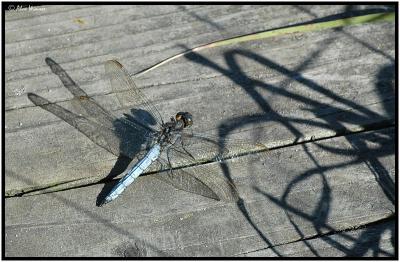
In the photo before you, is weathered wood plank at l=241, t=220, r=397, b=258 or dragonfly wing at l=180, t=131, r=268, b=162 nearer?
weathered wood plank at l=241, t=220, r=397, b=258

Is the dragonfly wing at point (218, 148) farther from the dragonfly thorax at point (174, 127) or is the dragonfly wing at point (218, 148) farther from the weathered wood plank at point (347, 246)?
the weathered wood plank at point (347, 246)

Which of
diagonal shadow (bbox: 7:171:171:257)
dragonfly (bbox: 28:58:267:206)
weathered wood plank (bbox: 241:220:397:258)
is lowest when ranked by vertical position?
diagonal shadow (bbox: 7:171:171:257)

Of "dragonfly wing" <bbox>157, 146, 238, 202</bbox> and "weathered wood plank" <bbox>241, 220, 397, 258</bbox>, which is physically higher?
"weathered wood plank" <bbox>241, 220, 397, 258</bbox>

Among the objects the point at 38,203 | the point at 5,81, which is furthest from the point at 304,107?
the point at 5,81

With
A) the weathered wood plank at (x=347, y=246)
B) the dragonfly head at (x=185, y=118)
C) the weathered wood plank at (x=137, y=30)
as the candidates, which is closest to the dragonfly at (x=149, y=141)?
the dragonfly head at (x=185, y=118)

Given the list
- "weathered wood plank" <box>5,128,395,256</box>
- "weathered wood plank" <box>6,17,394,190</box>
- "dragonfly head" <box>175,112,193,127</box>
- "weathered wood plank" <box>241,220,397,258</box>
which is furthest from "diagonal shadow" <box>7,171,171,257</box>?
"dragonfly head" <box>175,112,193,127</box>

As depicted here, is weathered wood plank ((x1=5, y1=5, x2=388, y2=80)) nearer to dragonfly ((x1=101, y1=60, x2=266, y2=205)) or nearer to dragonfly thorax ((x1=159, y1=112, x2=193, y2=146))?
dragonfly ((x1=101, y1=60, x2=266, y2=205))

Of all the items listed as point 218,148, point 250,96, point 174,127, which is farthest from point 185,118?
point 250,96
